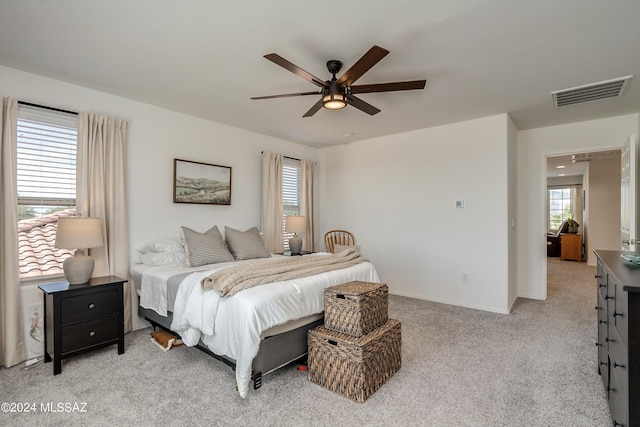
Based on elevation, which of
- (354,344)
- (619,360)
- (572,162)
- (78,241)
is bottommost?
(354,344)

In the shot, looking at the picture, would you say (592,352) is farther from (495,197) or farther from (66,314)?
(66,314)

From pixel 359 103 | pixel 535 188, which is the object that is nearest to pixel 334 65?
pixel 359 103

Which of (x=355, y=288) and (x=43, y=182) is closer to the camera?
(x=355, y=288)

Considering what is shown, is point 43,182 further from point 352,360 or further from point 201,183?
point 352,360

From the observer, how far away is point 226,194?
427 centimetres

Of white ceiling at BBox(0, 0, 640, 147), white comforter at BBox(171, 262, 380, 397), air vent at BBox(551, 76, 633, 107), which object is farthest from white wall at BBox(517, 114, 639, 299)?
white comforter at BBox(171, 262, 380, 397)

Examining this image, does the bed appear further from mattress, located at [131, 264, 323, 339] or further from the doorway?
the doorway

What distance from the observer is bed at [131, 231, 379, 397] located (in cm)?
209

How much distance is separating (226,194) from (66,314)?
2177 mm

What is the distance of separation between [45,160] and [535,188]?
581 centimetres

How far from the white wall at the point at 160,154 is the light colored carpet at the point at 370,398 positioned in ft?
2.55

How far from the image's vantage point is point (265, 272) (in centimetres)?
250

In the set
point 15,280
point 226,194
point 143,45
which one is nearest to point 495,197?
→ point 226,194

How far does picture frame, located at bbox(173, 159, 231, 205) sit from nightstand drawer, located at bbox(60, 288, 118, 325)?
1.35m
